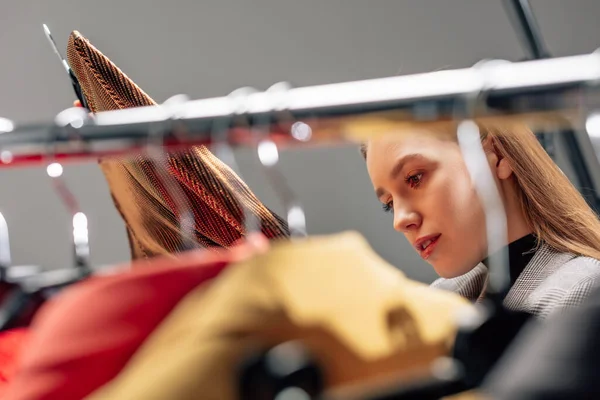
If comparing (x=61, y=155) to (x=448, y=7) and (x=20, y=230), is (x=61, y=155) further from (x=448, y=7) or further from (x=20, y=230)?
(x=20, y=230)

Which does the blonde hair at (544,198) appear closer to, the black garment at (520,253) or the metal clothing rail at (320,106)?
the black garment at (520,253)

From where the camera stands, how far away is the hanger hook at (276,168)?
431mm

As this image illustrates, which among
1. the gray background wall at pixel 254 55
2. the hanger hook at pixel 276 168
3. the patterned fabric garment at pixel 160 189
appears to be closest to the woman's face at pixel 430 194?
the patterned fabric garment at pixel 160 189

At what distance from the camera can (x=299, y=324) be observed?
1.03 ft

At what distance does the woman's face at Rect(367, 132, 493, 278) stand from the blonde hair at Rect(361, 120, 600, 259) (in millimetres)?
98

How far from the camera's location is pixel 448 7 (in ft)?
5.57

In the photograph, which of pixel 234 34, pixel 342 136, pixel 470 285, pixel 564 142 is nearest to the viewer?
pixel 342 136

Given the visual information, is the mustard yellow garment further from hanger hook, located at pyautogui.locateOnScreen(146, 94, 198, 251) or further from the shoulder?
the shoulder

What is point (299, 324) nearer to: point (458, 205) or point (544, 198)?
point (458, 205)

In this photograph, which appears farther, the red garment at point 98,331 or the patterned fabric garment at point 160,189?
the patterned fabric garment at point 160,189

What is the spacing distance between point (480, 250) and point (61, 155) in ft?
1.57

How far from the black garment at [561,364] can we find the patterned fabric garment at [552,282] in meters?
0.44

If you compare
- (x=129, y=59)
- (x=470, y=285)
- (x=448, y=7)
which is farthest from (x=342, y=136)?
(x=129, y=59)

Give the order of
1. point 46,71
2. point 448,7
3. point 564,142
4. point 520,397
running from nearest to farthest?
point 520,397 < point 564,142 < point 448,7 < point 46,71
